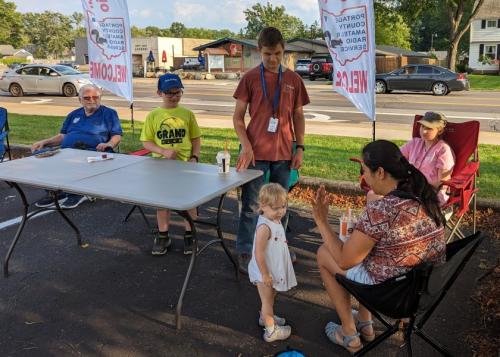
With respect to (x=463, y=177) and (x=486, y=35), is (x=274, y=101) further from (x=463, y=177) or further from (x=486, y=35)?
(x=486, y=35)

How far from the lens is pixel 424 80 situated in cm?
2134

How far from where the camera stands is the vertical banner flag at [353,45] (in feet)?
14.5

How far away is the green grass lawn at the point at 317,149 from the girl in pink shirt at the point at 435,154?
4.82 feet

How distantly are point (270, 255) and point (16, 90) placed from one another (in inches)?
852

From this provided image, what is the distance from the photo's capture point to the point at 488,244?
438 cm

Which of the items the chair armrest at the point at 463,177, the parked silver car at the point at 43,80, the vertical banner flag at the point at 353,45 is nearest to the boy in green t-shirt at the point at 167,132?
the vertical banner flag at the point at 353,45

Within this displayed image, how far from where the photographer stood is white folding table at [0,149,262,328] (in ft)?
10.0

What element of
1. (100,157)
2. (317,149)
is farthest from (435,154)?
(317,149)

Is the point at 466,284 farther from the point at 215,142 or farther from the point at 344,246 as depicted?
the point at 215,142

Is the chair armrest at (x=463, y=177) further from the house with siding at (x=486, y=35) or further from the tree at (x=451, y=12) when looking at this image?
the house with siding at (x=486, y=35)

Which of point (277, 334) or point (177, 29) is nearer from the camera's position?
point (277, 334)

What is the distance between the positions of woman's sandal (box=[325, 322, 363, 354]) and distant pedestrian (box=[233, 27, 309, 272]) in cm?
108

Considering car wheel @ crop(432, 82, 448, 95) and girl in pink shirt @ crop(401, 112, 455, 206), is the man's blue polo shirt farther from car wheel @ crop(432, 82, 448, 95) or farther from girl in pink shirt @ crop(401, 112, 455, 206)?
car wheel @ crop(432, 82, 448, 95)

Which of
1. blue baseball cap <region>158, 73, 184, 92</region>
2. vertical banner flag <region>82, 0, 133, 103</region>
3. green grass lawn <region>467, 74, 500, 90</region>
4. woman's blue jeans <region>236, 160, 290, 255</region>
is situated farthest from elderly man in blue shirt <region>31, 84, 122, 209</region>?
green grass lawn <region>467, 74, 500, 90</region>
